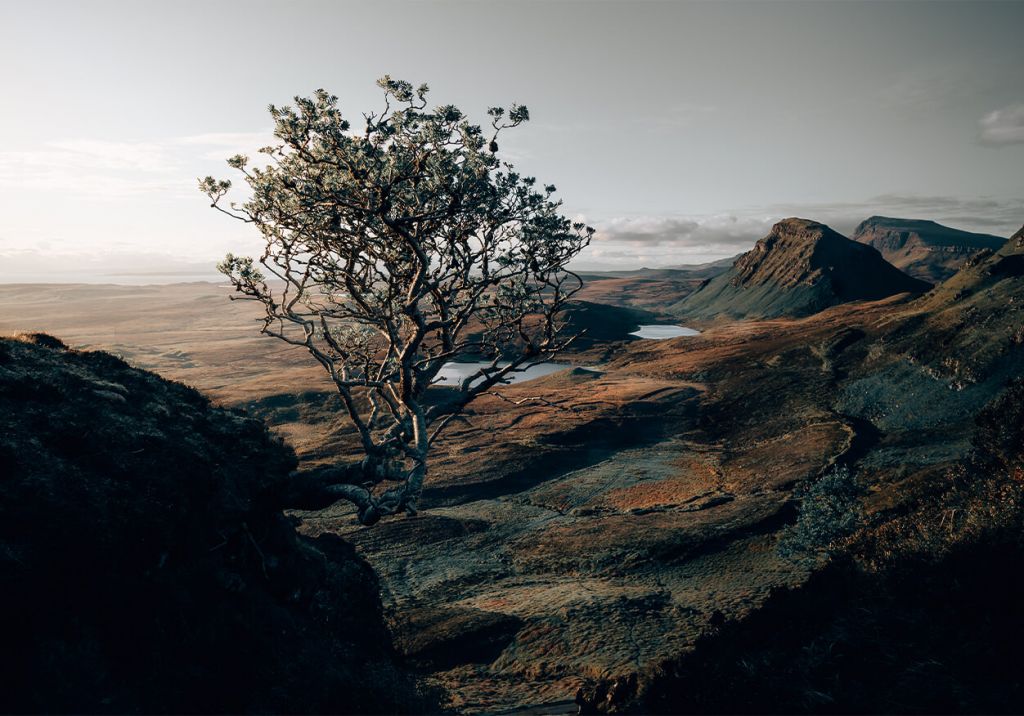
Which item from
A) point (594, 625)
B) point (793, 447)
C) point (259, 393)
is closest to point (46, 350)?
point (594, 625)

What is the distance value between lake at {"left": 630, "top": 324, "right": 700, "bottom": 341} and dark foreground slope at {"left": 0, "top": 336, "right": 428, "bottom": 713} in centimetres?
12139

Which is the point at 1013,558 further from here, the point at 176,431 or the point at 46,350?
the point at 46,350

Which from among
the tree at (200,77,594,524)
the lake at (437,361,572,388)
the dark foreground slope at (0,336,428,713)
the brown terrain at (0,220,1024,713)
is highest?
the tree at (200,77,594,524)

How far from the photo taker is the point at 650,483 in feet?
121

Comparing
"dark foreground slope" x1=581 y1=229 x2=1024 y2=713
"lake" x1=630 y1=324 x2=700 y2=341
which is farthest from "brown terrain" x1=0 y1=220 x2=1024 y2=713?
"lake" x1=630 y1=324 x2=700 y2=341

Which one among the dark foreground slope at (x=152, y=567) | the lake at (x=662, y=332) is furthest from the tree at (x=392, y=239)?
the lake at (x=662, y=332)

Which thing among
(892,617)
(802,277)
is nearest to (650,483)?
(892,617)

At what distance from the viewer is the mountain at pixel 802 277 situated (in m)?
123

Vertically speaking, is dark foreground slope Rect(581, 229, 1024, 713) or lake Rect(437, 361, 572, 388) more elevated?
dark foreground slope Rect(581, 229, 1024, 713)

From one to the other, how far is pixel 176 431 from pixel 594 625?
14.6 metres

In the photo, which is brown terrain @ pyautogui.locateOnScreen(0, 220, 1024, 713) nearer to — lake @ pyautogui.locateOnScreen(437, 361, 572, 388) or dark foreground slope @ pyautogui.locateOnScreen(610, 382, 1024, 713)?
dark foreground slope @ pyautogui.locateOnScreen(610, 382, 1024, 713)

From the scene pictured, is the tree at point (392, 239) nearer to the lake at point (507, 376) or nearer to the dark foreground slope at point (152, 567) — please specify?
the dark foreground slope at point (152, 567)

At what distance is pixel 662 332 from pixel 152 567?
451ft

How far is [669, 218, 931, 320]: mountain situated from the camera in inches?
4847
